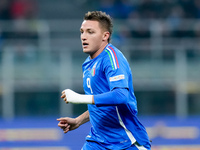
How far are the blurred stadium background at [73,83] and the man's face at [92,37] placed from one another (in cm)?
614

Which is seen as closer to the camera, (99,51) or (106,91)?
(106,91)

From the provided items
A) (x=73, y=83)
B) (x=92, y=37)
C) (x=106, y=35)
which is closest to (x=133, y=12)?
(x=73, y=83)

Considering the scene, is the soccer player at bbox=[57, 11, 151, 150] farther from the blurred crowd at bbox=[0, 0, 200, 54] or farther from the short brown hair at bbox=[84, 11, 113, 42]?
the blurred crowd at bbox=[0, 0, 200, 54]

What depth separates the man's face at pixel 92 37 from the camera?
5.34 m

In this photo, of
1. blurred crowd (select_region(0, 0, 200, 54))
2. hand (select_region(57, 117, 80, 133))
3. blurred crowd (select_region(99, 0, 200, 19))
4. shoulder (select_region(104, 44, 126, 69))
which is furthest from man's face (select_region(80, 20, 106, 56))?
blurred crowd (select_region(99, 0, 200, 19))

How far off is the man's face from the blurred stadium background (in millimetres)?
6145

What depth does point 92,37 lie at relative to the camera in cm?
534

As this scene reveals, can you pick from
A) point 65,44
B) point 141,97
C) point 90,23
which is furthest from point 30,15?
point 90,23

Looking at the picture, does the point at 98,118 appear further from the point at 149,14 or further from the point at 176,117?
the point at 149,14

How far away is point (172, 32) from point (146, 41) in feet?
4.06

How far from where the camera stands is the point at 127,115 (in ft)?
17.3

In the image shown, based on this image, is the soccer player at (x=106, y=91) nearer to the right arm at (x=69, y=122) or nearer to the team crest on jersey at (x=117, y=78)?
the team crest on jersey at (x=117, y=78)

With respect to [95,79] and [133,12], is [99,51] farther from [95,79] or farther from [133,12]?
[133,12]

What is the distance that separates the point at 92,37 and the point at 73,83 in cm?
639
